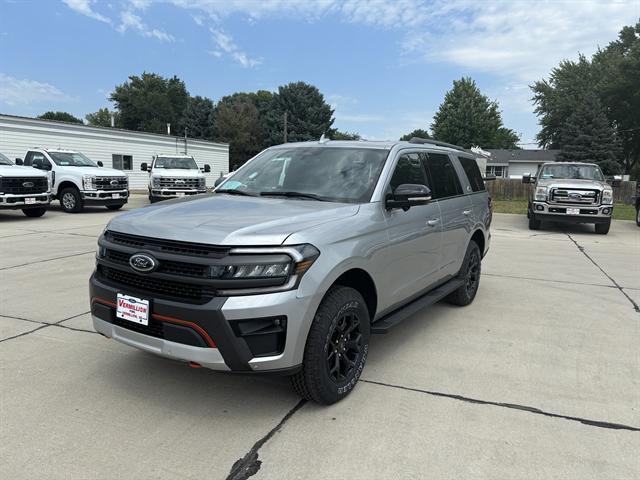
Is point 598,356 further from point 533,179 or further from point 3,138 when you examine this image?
point 3,138

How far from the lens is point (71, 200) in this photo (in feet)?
52.8

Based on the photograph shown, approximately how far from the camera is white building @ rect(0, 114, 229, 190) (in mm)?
23531

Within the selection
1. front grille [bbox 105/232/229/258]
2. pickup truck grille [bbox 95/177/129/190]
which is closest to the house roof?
pickup truck grille [bbox 95/177/129/190]

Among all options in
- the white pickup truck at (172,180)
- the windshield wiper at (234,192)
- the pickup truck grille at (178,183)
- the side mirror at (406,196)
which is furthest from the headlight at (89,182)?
the side mirror at (406,196)

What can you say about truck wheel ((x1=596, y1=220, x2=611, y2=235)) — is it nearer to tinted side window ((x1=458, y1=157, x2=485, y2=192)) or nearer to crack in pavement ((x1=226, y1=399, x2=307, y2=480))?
tinted side window ((x1=458, y1=157, x2=485, y2=192))

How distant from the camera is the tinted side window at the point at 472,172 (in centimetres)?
602

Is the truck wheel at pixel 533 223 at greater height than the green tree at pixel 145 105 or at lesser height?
lesser

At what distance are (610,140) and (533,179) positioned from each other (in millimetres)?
28679

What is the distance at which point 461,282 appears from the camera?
5523 mm

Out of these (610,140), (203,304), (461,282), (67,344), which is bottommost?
(67,344)

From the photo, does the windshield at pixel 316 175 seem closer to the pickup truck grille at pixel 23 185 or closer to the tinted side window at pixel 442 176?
the tinted side window at pixel 442 176

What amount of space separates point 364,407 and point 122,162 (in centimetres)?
3014

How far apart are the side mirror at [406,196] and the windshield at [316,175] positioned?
18 centimetres

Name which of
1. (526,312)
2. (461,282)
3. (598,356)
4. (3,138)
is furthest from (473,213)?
(3,138)
